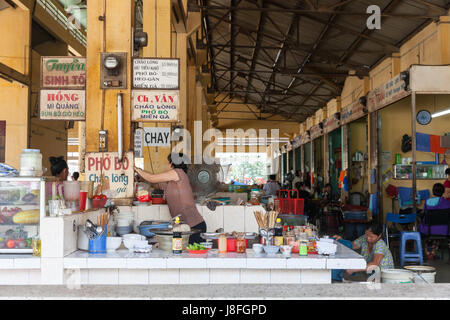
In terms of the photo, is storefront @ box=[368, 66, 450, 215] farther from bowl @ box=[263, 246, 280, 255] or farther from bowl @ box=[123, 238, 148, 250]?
bowl @ box=[123, 238, 148, 250]

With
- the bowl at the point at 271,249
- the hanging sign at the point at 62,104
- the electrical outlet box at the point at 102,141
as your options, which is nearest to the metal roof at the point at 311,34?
the hanging sign at the point at 62,104

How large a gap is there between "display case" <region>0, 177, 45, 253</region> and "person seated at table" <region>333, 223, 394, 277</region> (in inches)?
102

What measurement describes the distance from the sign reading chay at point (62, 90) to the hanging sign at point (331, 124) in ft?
39.4

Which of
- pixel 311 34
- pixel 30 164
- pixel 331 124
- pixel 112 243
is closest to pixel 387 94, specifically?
pixel 311 34

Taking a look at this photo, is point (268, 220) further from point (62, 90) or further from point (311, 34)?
point (311, 34)

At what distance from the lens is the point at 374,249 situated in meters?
4.56

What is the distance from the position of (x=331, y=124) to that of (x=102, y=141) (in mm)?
13200

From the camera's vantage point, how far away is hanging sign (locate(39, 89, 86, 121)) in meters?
4.94

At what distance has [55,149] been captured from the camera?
12.2 m

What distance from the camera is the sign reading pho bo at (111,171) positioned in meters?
4.74

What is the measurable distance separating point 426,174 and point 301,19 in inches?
182

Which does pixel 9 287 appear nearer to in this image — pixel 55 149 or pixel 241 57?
pixel 55 149

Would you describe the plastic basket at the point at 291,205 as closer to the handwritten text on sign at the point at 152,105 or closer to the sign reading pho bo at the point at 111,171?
the handwritten text on sign at the point at 152,105

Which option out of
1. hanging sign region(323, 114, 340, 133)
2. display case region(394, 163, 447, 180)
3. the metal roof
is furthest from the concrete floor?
hanging sign region(323, 114, 340, 133)
